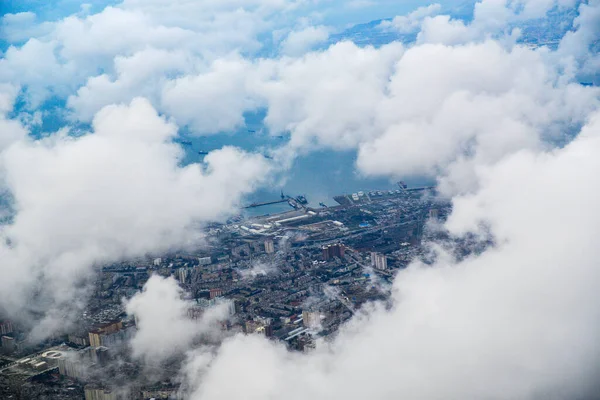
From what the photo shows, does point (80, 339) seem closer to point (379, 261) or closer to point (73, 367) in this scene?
point (73, 367)

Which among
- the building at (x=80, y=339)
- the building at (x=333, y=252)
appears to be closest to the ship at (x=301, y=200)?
the building at (x=333, y=252)

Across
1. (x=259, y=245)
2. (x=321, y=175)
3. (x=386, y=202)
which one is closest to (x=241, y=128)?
(x=321, y=175)

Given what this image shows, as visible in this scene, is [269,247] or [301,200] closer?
[269,247]

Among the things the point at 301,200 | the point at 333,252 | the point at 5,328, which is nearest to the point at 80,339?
the point at 5,328

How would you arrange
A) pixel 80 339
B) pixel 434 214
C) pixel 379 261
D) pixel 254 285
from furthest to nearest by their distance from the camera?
pixel 434 214, pixel 379 261, pixel 254 285, pixel 80 339

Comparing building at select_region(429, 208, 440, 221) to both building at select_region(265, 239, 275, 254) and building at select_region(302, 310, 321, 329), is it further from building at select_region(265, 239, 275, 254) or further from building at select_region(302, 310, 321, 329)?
building at select_region(302, 310, 321, 329)
